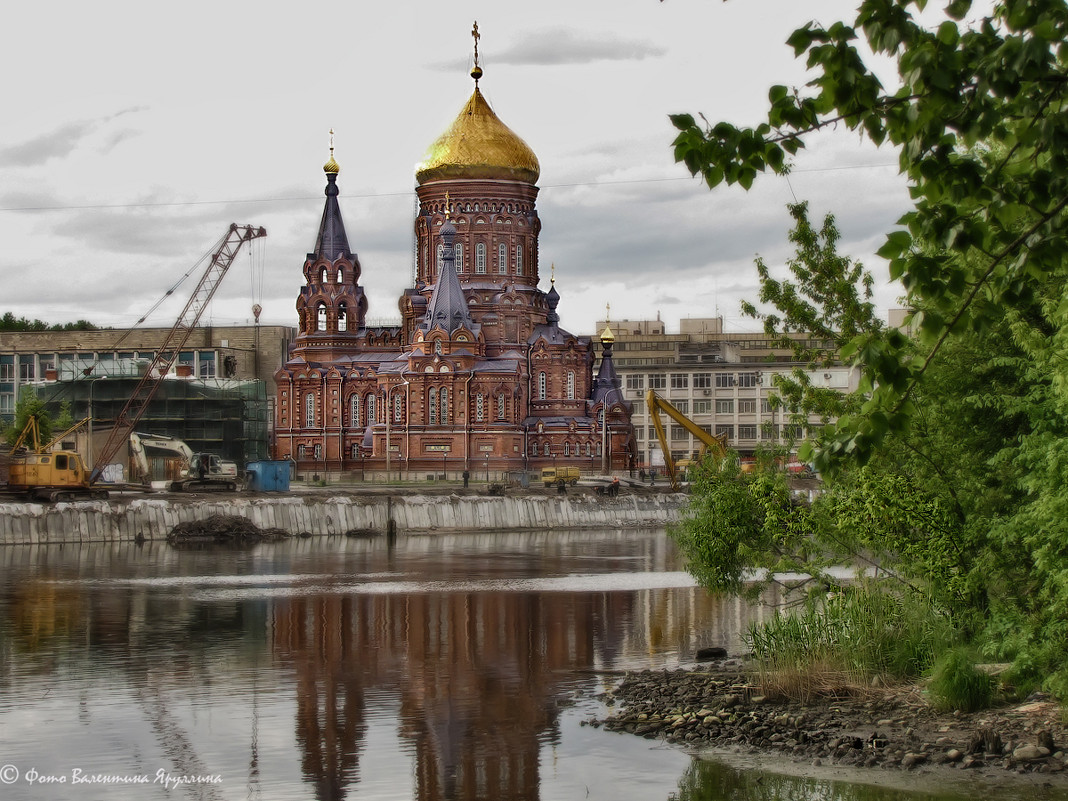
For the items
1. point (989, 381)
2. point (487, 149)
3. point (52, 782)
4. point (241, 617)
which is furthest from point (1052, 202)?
point (487, 149)

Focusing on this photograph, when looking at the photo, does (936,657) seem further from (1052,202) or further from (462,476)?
(462,476)

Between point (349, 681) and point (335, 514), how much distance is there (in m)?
37.0

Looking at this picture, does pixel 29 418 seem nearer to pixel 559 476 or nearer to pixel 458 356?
pixel 458 356

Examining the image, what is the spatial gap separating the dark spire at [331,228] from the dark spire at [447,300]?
29.6 ft

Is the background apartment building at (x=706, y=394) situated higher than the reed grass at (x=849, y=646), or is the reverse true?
the background apartment building at (x=706, y=394)

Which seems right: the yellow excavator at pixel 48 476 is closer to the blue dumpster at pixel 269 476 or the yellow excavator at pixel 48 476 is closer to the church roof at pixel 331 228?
the blue dumpster at pixel 269 476

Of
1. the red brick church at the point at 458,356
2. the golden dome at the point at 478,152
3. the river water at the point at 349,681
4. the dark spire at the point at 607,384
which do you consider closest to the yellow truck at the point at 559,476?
the red brick church at the point at 458,356

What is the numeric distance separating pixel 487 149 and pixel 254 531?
3880 cm

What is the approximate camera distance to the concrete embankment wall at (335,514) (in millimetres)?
53562

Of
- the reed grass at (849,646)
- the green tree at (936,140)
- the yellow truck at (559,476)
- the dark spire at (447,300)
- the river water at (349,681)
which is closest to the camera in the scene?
the green tree at (936,140)

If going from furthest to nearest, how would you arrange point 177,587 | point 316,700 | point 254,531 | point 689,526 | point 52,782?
point 254,531 → point 177,587 → point 689,526 → point 316,700 → point 52,782

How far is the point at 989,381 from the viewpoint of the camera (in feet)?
63.5

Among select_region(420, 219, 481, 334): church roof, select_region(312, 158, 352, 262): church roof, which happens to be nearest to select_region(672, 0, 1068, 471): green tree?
select_region(420, 219, 481, 334): church roof

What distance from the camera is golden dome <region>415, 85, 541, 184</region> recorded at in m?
89.1
